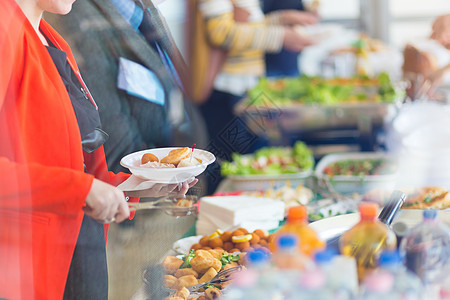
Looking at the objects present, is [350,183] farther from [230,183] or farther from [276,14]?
[276,14]

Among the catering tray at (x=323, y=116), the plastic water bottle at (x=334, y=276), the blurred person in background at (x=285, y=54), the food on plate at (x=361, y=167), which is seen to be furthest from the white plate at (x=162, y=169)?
the blurred person in background at (x=285, y=54)

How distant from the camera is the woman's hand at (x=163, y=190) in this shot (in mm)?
698

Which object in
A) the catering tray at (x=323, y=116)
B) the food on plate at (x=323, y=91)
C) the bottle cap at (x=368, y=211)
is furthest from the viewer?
the food on plate at (x=323, y=91)

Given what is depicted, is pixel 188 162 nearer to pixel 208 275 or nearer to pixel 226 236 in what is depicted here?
pixel 208 275

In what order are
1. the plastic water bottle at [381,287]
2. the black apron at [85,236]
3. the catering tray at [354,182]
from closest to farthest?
the plastic water bottle at [381,287], the black apron at [85,236], the catering tray at [354,182]

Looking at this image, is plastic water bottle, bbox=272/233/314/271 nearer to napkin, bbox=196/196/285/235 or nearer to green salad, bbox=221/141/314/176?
napkin, bbox=196/196/285/235

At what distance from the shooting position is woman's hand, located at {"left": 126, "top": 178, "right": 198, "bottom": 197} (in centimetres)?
70

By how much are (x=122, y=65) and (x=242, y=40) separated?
5.53 feet

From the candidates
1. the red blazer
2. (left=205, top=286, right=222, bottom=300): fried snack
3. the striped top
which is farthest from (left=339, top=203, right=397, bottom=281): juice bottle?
the striped top

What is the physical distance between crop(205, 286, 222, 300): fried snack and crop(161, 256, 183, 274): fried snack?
0.38 feet

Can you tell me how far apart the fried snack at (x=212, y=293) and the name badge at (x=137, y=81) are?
13.0 inches

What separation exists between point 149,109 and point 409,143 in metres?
1.37

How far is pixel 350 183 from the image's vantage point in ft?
5.64

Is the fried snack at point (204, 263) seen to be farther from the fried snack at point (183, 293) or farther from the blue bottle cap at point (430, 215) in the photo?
the blue bottle cap at point (430, 215)
